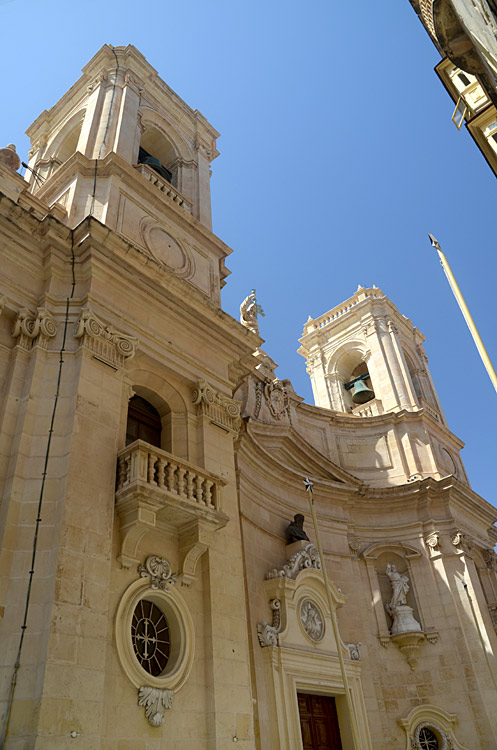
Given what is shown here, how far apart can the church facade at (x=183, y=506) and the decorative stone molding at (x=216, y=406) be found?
5 centimetres

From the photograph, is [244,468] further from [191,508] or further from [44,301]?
[44,301]

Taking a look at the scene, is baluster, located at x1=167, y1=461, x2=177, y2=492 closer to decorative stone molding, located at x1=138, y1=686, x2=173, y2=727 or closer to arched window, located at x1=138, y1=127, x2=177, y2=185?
decorative stone molding, located at x1=138, y1=686, x2=173, y2=727

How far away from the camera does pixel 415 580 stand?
706 inches

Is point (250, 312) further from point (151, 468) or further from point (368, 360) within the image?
point (151, 468)

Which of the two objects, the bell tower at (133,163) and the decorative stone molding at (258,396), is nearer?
the bell tower at (133,163)

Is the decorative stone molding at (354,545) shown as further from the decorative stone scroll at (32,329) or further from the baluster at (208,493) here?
the decorative stone scroll at (32,329)

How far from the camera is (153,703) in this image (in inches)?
318

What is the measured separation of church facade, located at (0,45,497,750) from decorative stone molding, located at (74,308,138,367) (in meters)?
0.04

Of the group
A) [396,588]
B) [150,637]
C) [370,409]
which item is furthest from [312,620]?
[370,409]

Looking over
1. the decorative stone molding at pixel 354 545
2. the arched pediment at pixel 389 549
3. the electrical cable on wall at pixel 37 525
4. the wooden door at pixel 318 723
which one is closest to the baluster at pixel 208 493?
the electrical cable on wall at pixel 37 525

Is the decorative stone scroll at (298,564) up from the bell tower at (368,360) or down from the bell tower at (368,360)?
down

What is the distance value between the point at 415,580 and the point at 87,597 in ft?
42.1

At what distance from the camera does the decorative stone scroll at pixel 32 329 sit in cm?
980

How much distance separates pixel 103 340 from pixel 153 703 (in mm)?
5669
